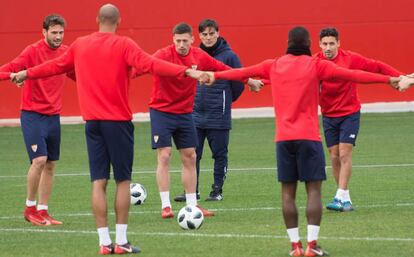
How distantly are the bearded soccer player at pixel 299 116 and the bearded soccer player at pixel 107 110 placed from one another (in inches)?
36.0

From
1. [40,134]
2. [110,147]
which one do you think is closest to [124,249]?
[110,147]

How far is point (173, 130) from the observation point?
1445 centimetres

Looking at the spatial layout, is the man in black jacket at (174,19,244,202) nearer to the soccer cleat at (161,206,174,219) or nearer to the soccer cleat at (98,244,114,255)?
the soccer cleat at (161,206,174,219)

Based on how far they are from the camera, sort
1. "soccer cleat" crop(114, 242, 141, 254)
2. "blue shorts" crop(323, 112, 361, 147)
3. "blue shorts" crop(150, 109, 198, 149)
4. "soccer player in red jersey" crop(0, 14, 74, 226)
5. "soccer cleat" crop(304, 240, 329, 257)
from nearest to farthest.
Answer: "soccer cleat" crop(304, 240, 329, 257) < "soccer cleat" crop(114, 242, 141, 254) < "soccer player in red jersey" crop(0, 14, 74, 226) < "blue shorts" crop(150, 109, 198, 149) < "blue shorts" crop(323, 112, 361, 147)

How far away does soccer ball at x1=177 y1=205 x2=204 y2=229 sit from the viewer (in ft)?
42.0

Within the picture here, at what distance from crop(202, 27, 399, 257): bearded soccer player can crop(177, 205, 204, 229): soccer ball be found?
1818 mm

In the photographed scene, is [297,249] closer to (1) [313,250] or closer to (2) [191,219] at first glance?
(1) [313,250]

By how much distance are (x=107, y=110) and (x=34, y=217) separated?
9.89ft

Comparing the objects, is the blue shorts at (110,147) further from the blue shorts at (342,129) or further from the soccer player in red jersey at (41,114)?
the blue shorts at (342,129)

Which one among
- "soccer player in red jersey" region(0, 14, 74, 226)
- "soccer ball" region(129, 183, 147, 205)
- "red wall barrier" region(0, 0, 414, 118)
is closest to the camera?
"soccer player in red jersey" region(0, 14, 74, 226)

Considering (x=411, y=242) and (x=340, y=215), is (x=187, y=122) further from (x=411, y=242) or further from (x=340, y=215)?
(x=411, y=242)

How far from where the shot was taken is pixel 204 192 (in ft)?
56.2

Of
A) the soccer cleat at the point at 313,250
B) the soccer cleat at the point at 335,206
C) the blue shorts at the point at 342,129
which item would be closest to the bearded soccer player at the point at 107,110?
the soccer cleat at the point at 313,250

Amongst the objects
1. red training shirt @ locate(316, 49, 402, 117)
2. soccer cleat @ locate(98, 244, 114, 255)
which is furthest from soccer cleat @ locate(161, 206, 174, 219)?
soccer cleat @ locate(98, 244, 114, 255)
